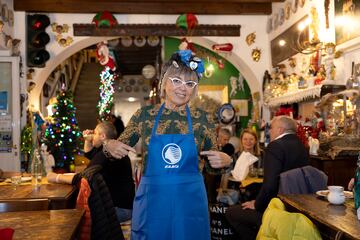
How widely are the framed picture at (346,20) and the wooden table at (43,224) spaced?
135 inches

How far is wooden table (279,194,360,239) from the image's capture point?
1985mm

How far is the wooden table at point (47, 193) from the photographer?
3238 millimetres

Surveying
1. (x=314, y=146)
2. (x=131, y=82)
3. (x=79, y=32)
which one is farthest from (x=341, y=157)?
(x=131, y=82)

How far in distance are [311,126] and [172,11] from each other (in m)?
3.46

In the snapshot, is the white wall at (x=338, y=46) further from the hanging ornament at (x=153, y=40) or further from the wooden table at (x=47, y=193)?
the hanging ornament at (x=153, y=40)

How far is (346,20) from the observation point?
14.8 feet

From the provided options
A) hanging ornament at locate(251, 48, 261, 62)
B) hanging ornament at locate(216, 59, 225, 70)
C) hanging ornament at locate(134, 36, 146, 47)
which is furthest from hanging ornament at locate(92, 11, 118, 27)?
hanging ornament at locate(251, 48, 261, 62)

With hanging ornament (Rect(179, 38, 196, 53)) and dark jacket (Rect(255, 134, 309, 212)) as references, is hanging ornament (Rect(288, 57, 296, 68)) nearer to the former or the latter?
hanging ornament (Rect(179, 38, 196, 53))

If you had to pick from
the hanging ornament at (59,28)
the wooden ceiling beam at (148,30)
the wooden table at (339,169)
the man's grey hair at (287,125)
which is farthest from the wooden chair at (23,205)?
the hanging ornament at (59,28)

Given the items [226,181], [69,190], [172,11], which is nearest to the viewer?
[69,190]

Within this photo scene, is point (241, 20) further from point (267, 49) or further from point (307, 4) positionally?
point (307, 4)

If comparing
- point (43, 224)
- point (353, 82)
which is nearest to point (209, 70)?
point (353, 82)

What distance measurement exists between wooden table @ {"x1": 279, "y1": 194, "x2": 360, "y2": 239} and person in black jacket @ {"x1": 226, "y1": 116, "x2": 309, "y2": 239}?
710mm

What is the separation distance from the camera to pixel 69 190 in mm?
3527
